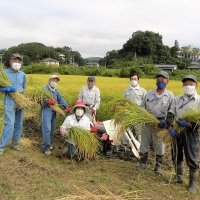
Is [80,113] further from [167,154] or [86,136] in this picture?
[167,154]

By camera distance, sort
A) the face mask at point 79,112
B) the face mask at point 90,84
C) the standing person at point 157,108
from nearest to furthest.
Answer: the standing person at point 157,108 → the face mask at point 79,112 → the face mask at point 90,84

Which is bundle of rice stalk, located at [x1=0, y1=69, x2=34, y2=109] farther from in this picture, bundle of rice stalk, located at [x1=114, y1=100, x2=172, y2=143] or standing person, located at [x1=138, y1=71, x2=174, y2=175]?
standing person, located at [x1=138, y1=71, x2=174, y2=175]

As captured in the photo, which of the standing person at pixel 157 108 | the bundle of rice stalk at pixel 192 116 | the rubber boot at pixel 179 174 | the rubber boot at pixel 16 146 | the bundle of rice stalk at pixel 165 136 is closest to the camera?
the bundle of rice stalk at pixel 192 116

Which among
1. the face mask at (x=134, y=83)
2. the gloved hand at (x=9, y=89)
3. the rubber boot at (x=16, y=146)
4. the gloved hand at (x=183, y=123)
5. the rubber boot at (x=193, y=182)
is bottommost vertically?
the rubber boot at (x=193, y=182)

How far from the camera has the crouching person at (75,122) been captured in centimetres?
570

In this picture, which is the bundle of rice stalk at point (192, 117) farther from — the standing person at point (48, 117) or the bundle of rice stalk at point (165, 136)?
the standing person at point (48, 117)

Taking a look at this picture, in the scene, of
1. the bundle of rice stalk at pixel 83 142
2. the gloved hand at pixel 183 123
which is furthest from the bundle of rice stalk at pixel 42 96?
the gloved hand at pixel 183 123

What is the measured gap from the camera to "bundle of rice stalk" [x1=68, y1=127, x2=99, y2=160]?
5.53 m

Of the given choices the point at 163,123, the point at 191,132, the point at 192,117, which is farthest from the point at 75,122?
the point at 192,117

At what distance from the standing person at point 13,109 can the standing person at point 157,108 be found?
2123mm

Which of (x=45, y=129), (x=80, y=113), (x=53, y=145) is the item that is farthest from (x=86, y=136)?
(x=53, y=145)

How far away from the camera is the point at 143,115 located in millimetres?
4941

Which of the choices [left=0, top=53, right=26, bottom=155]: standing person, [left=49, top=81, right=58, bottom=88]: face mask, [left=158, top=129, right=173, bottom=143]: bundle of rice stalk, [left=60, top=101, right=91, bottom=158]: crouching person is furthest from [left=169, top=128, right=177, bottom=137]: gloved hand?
[left=0, top=53, right=26, bottom=155]: standing person

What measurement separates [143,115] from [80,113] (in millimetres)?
1253
